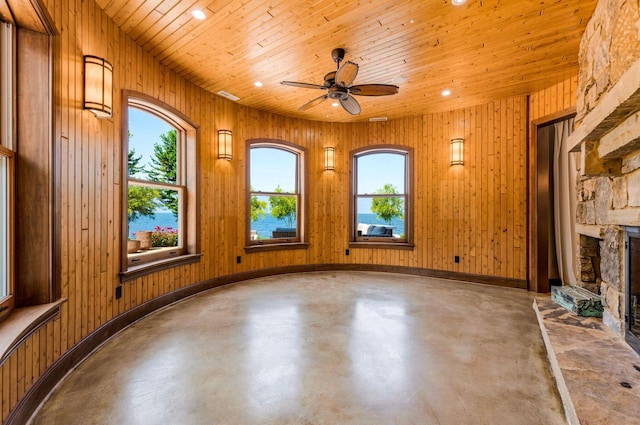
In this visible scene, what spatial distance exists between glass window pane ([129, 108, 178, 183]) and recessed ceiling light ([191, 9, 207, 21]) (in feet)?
4.32

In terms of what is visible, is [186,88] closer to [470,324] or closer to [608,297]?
[470,324]

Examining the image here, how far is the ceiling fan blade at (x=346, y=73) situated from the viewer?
274 centimetres

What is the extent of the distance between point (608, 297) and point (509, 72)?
2891mm

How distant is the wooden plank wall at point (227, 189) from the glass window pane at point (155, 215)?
41 centimetres

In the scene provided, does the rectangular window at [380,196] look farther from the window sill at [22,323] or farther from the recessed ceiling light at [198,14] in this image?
the window sill at [22,323]

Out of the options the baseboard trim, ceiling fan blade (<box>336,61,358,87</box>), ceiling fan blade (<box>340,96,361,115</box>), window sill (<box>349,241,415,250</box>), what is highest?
ceiling fan blade (<box>336,61,358,87</box>)

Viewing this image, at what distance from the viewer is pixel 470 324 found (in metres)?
3.09

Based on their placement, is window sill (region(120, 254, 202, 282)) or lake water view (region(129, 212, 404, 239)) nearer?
window sill (region(120, 254, 202, 282))

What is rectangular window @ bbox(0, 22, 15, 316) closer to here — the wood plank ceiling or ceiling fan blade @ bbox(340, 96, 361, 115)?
the wood plank ceiling

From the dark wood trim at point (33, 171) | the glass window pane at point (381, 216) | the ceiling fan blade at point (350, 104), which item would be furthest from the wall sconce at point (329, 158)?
the dark wood trim at point (33, 171)

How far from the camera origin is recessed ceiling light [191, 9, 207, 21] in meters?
2.71

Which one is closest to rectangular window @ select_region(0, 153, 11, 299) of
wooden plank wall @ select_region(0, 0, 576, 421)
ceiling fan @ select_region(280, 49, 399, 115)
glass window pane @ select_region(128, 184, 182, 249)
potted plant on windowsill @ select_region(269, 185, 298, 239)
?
wooden plank wall @ select_region(0, 0, 576, 421)

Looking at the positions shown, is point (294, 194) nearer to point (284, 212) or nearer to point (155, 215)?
point (284, 212)

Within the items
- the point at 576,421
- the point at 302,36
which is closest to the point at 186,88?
the point at 302,36
